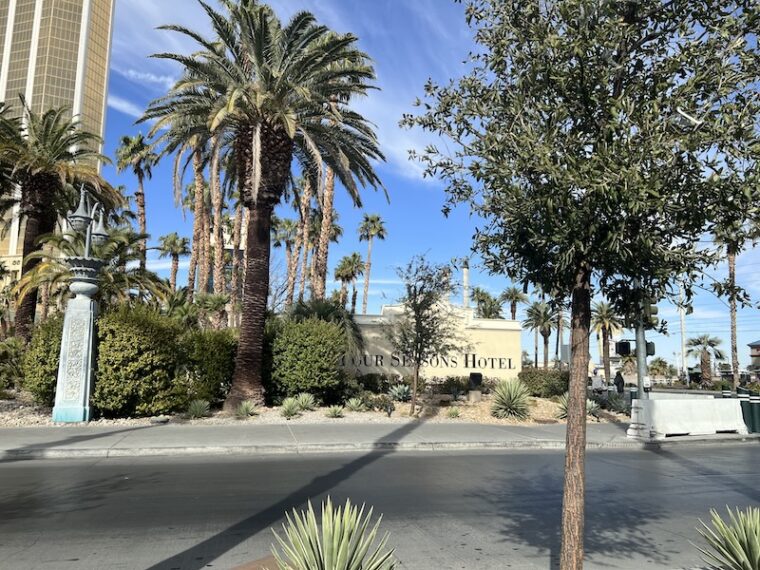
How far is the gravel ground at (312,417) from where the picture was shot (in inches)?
596

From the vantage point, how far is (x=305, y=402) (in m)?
18.1

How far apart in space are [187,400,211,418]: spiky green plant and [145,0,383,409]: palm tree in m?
0.91

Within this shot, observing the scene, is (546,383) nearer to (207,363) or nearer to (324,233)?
(324,233)

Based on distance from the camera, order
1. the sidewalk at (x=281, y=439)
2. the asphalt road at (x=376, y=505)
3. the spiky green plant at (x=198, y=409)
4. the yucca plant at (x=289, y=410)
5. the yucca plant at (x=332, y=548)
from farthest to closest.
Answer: the yucca plant at (x=289, y=410)
the spiky green plant at (x=198, y=409)
the sidewalk at (x=281, y=439)
the asphalt road at (x=376, y=505)
the yucca plant at (x=332, y=548)

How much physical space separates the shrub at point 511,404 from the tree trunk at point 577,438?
15806mm

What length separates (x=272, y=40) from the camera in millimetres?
16688

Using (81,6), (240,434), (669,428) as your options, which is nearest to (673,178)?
(240,434)

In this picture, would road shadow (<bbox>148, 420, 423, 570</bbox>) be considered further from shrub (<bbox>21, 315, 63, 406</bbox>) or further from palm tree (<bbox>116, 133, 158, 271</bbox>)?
palm tree (<bbox>116, 133, 158, 271</bbox>)

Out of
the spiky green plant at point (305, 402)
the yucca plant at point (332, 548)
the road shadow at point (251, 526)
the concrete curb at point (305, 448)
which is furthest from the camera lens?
the spiky green plant at point (305, 402)

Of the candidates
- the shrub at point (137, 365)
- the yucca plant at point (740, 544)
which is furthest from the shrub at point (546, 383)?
the yucca plant at point (740, 544)

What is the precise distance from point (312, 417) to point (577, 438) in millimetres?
14141

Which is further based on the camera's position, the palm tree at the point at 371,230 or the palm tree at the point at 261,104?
the palm tree at the point at 371,230

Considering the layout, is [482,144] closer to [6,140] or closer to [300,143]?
[300,143]

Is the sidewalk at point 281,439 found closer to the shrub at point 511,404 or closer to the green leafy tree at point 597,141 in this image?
the shrub at point 511,404
